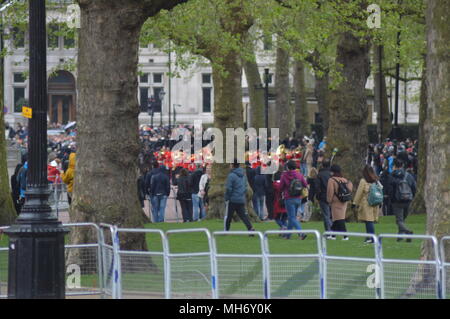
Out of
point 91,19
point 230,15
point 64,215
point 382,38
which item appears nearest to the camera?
point 91,19

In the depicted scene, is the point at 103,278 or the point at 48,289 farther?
the point at 103,278

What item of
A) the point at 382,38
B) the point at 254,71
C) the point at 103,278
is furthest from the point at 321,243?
the point at 254,71

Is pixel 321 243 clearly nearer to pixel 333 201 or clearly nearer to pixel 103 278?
pixel 103 278

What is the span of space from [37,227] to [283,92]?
137ft

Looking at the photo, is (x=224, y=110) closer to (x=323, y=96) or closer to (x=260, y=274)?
(x=260, y=274)

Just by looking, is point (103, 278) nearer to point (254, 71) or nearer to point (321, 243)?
point (321, 243)

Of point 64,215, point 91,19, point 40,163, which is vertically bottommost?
point 64,215

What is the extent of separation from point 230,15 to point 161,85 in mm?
62704

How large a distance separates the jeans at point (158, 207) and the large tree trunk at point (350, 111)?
5.00 meters

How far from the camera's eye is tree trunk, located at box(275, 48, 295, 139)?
53.0 metres

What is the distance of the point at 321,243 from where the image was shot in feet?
42.1

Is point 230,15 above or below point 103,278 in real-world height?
above
